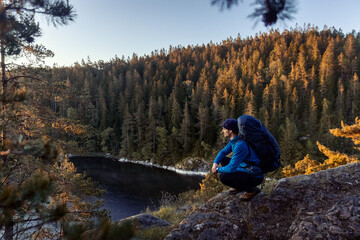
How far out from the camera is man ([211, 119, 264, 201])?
3.25 m

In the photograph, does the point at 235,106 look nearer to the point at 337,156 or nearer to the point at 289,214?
the point at 337,156

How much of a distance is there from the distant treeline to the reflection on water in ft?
26.8

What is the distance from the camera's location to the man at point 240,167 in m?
3.25

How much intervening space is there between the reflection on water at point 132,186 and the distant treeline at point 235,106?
8.17m

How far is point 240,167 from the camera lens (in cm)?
334

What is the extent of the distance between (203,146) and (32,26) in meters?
47.0

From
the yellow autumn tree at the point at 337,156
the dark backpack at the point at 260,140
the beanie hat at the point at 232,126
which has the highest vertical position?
the beanie hat at the point at 232,126

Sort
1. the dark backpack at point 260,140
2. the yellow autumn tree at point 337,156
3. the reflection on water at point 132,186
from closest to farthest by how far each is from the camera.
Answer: the dark backpack at point 260,140, the yellow autumn tree at point 337,156, the reflection on water at point 132,186

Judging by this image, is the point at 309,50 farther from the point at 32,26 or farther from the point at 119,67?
the point at 32,26

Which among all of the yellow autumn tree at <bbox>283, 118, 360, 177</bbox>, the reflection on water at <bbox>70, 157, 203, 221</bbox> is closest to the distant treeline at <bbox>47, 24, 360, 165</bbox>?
the reflection on water at <bbox>70, 157, 203, 221</bbox>

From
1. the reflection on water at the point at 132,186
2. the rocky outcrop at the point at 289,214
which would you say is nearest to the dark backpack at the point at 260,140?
the rocky outcrop at the point at 289,214

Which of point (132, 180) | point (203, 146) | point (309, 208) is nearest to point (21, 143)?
point (309, 208)

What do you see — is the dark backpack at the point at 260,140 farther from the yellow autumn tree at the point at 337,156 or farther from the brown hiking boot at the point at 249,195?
the yellow autumn tree at the point at 337,156

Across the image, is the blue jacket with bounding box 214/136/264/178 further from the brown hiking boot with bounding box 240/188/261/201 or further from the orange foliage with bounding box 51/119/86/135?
the orange foliage with bounding box 51/119/86/135
